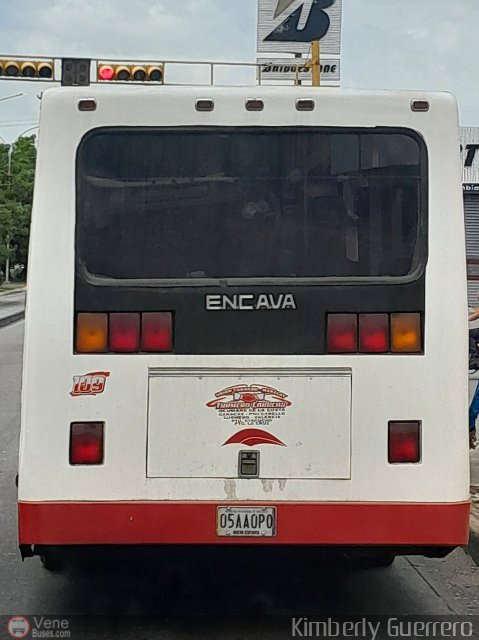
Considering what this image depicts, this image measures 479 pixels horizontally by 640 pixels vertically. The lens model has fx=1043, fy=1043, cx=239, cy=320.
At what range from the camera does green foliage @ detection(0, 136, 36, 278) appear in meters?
48.9

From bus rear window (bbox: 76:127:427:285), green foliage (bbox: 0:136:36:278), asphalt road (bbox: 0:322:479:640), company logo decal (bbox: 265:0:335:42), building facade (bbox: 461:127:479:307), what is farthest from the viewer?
green foliage (bbox: 0:136:36:278)

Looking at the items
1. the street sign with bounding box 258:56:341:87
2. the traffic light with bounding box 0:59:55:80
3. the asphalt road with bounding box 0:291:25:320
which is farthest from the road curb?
the street sign with bounding box 258:56:341:87

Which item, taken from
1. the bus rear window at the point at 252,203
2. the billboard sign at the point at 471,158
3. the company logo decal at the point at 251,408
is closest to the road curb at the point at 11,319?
the billboard sign at the point at 471,158

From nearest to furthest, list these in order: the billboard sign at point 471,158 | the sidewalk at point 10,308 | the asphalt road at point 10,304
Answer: the billboard sign at point 471,158, the sidewalk at point 10,308, the asphalt road at point 10,304

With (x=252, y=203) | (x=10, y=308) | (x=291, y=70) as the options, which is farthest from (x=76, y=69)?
(x=252, y=203)

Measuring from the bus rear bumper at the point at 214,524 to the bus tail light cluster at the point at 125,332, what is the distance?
0.77 meters

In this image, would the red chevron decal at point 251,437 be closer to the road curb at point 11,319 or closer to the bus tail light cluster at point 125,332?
the bus tail light cluster at point 125,332

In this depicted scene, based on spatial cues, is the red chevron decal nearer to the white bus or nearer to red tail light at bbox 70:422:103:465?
the white bus

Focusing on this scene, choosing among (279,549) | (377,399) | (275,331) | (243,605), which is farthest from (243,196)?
(243,605)

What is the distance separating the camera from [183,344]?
5.19 metres

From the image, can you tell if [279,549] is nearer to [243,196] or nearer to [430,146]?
[243,196]

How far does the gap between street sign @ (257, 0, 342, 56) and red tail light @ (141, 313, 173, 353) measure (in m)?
20.5

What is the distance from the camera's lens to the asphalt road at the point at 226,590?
5.75 meters

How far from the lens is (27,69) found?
23.4 metres
